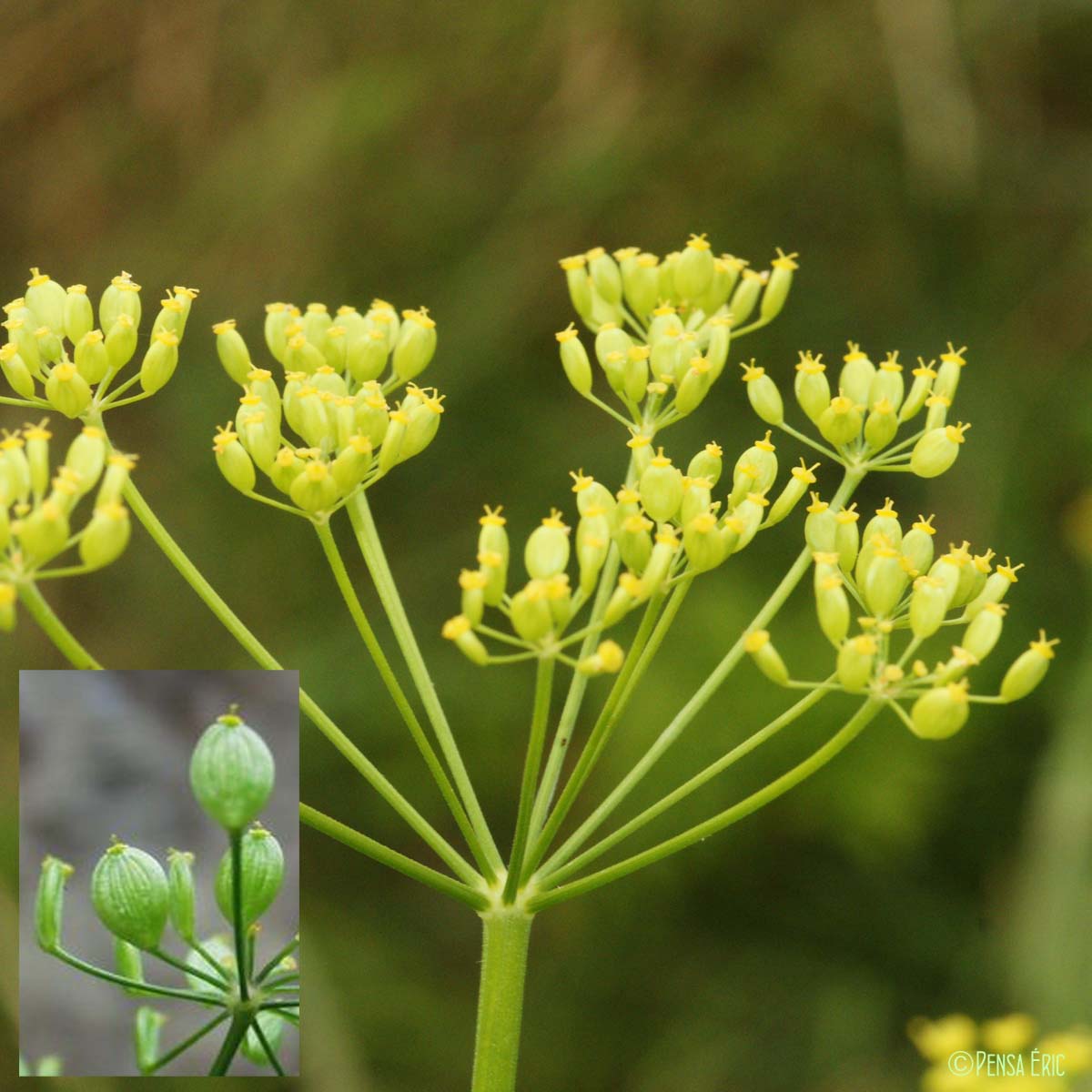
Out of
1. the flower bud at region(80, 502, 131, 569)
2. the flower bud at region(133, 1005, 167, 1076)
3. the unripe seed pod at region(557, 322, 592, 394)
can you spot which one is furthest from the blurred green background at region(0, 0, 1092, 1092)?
the flower bud at region(80, 502, 131, 569)

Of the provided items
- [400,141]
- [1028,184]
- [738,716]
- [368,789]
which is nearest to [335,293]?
[400,141]

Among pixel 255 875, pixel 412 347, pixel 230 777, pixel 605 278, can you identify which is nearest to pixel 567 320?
pixel 605 278

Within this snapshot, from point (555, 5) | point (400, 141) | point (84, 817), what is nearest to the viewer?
point (84, 817)

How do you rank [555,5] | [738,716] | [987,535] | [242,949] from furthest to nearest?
[555,5] < [987,535] < [738,716] < [242,949]

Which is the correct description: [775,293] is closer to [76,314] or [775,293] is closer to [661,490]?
[661,490]

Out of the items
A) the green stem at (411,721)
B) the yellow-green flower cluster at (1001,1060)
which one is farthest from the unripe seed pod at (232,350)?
the yellow-green flower cluster at (1001,1060)

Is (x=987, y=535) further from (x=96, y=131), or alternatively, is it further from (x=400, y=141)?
(x=96, y=131)
